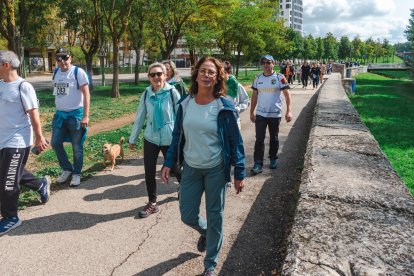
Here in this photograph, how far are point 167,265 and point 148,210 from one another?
1.22 metres

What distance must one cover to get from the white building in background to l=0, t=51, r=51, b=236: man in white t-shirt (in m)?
146

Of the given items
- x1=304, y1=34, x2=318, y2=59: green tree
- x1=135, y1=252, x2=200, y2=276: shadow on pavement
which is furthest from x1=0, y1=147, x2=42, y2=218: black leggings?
x1=304, y1=34, x2=318, y2=59: green tree

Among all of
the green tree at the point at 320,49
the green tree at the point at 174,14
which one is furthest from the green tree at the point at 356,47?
the green tree at the point at 174,14

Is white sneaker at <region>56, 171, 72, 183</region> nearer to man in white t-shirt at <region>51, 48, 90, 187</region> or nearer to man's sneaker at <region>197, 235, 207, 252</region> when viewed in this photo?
man in white t-shirt at <region>51, 48, 90, 187</region>

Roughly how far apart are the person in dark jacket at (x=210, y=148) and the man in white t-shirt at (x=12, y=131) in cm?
206

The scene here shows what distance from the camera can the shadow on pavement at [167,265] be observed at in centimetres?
346

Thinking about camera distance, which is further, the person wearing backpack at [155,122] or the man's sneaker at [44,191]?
the man's sneaker at [44,191]

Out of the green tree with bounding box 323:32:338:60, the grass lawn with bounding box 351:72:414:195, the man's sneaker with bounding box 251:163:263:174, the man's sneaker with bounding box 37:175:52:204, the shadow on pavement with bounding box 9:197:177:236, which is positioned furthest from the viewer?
the green tree with bounding box 323:32:338:60

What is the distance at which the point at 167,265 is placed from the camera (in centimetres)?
357

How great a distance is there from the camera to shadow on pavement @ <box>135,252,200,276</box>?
346cm

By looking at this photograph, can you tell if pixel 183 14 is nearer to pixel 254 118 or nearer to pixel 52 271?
pixel 254 118

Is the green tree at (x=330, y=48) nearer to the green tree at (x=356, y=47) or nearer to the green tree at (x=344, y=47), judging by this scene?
the green tree at (x=344, y=47)

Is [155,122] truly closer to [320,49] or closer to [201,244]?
[201,244]

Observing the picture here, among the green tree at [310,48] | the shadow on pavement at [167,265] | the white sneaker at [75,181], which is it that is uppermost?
the green tree at [310,48]
